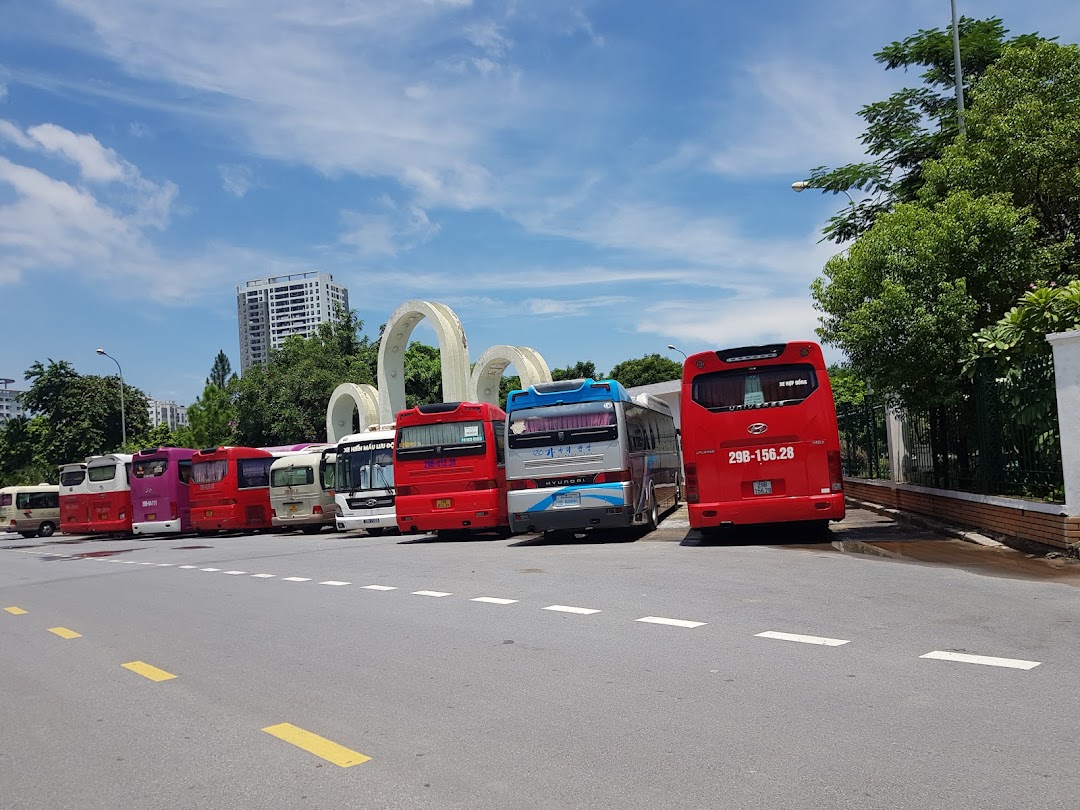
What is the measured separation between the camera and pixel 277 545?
942 inches

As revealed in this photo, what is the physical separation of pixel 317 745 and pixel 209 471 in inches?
1102

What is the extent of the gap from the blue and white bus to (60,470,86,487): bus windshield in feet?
75.0

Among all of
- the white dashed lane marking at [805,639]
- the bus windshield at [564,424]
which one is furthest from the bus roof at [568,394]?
the white dashed lane marking at [805,639]

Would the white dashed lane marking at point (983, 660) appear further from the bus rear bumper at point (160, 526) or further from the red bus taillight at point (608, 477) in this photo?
the bus rear bumper at point (160, 526)

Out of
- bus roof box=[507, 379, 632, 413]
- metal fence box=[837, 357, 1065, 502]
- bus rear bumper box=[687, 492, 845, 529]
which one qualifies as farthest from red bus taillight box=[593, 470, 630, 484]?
metal fence box=[837, 357, 1065, 502]

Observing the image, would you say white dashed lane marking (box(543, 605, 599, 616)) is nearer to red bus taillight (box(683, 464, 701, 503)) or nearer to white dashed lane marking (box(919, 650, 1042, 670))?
white dashed lane marking (box(919, 650, 1042, 670))

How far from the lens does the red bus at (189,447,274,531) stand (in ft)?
102

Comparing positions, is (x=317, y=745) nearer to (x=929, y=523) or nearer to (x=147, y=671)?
(x=147, y=671)

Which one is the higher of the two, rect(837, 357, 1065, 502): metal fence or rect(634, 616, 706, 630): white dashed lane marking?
rect(837, 357, 1065, 502): metal fence

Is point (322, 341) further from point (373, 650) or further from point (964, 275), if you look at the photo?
point (373, 650)

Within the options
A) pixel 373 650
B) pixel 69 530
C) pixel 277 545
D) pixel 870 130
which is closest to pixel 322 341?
pixel 69 530

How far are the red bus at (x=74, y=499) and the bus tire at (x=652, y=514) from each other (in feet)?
75.2

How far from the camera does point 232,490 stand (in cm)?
3120

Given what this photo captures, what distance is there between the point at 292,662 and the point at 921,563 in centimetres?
794
